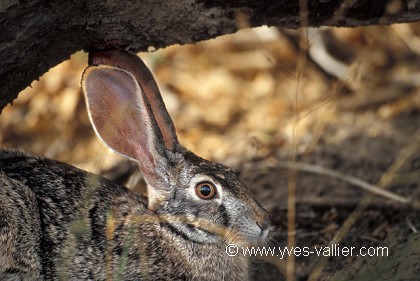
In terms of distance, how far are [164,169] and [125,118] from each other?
1.19ft

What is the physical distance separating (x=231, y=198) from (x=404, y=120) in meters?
3.11

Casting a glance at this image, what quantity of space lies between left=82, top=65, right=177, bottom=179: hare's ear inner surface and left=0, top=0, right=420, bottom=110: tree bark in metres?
0.23

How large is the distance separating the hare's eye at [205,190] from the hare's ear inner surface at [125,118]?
27cm

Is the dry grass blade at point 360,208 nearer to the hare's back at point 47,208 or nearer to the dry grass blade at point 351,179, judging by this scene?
the dry grass blade at point 351,179

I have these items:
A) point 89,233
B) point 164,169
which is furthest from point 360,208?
point 89,233

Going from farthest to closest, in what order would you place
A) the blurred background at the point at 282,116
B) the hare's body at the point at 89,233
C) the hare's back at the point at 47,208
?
the blurred background at the point at 282,116
the hare's body at the point at 89,233
the hare's back at the point at 47,208

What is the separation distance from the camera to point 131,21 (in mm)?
5090

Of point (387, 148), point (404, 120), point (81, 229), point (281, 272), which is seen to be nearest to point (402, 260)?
point (281, 272)

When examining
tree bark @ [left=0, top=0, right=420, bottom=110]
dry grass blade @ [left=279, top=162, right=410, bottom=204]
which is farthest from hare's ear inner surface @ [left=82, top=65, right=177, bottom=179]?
dry grass blade @ [left=279, top=162, right=410, bottom=204]

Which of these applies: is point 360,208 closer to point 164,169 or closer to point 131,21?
point 164,169

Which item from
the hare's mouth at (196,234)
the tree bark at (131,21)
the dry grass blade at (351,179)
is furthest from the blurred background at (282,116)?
the tree bark at (131,21)

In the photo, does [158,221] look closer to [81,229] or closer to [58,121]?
[81,229]

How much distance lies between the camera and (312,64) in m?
8.41

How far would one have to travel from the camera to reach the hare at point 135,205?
502 cm
